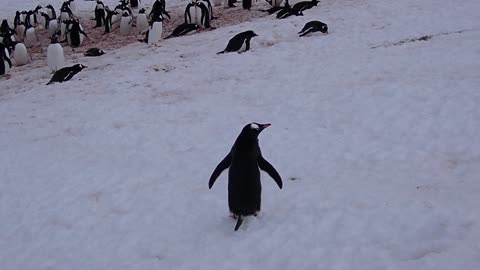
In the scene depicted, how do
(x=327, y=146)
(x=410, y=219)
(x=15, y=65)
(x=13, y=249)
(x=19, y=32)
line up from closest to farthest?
(x=410, y=219)
(x=13, y=249)
(x=327, y=146)
(x=15, y=65)
(x=19, y=32)

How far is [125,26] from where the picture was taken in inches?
632

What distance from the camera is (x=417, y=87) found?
754cm

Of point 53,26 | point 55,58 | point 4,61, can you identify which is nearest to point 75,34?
point 53,26

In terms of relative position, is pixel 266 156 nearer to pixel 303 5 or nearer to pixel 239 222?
pixel 239 222

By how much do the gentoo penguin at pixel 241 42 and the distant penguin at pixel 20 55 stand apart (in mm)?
5924

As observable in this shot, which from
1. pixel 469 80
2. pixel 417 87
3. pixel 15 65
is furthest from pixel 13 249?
pixel 15 65

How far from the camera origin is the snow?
386 centimetres

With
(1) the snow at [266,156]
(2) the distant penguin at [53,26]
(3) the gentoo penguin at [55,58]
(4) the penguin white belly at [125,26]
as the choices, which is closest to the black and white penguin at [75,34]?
(4) the penguin white belly at [125,26]

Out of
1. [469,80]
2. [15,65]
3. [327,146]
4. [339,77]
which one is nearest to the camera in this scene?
[327,146]

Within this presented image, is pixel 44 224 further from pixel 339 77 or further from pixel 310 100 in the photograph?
pixel 339 77

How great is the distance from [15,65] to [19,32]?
432 cm

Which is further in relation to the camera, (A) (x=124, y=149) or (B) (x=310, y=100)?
(B) (x=310, y=100)

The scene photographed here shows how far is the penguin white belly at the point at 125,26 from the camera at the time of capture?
52.4 feet

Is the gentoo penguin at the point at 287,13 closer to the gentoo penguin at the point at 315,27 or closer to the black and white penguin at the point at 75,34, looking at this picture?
the gentoo penguin at the point at 315,27
